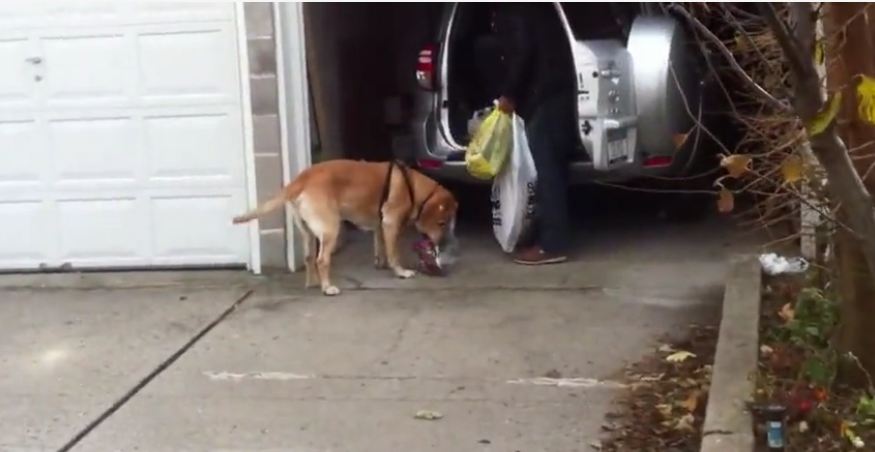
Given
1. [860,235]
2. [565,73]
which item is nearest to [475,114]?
[565,73]

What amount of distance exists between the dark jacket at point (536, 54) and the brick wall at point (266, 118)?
1463 mm

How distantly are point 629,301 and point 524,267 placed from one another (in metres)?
1.08

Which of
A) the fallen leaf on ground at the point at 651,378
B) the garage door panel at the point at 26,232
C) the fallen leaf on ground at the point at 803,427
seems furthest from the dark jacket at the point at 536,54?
the fallen leaf on ground at the point at 803,427

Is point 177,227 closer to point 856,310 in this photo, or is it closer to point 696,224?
point 696,224

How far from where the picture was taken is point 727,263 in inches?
305

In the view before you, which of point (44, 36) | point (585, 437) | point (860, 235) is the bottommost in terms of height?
point (585, 437)

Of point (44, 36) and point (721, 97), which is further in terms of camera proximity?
point (721, 97)

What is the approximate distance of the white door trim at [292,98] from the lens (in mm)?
7910

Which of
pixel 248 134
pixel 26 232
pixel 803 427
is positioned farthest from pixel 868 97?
pixel 26 232

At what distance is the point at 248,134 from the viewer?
7977 millimetres

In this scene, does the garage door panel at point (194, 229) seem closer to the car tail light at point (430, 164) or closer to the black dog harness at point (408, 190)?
the black dog harness at point (408, 190)

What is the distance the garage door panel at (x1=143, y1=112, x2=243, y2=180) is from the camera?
8.12 m

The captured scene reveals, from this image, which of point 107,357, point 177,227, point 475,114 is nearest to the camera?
point 107,357

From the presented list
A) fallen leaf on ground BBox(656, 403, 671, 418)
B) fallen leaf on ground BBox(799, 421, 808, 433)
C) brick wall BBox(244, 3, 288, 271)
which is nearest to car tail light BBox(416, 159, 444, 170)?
brick wall BBox(244, 3, 288, 271)
